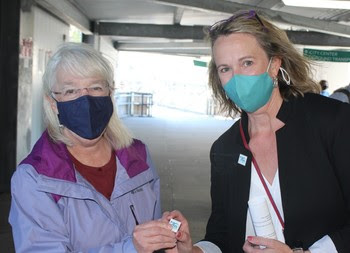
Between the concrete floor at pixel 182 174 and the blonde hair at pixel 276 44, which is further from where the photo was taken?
the concrete floor at pixel 182 174

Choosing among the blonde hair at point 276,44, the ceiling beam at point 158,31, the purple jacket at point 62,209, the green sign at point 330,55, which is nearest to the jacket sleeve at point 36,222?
the purple jacket at point 62,209

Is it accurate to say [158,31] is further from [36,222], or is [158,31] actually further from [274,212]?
[36,222]

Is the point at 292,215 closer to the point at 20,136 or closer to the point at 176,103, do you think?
the point at 20,136

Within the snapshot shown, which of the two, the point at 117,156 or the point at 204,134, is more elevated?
the point at 117,156

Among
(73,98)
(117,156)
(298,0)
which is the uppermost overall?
(298,0)

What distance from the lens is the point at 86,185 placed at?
1971 mm

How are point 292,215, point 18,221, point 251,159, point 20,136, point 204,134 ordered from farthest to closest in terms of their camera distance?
point 204,134 < point 20,136 < point 251,159 < point 292,215 < point 18,221

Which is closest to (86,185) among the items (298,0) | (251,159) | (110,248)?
(110,248)

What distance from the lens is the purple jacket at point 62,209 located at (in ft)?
6.00

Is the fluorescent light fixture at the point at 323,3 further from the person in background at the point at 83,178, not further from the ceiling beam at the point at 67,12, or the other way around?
the person in background at the point at 83,178

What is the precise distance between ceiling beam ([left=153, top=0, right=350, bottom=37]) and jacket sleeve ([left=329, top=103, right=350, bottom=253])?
6.29 metres

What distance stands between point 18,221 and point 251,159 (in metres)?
1.13

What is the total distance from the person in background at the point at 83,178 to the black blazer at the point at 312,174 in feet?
1.79

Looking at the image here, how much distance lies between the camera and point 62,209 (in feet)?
6.23
